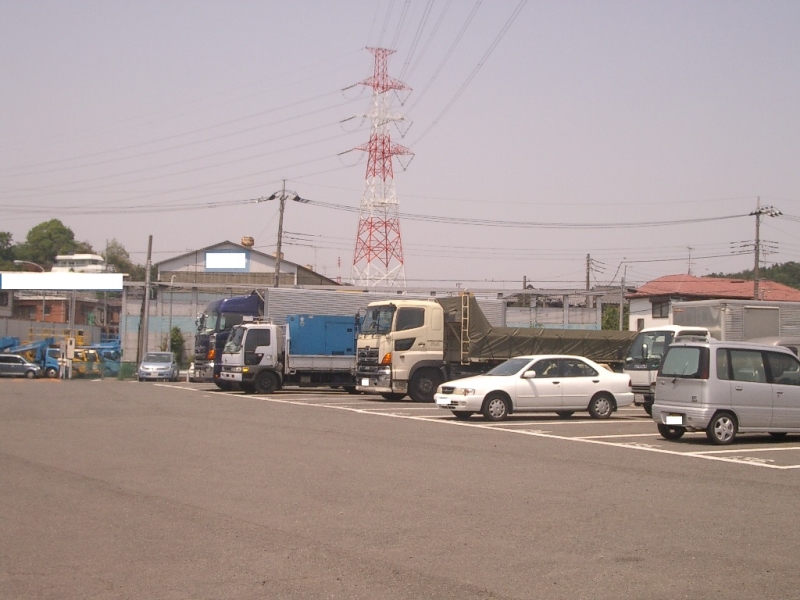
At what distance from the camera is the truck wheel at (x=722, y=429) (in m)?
15.9

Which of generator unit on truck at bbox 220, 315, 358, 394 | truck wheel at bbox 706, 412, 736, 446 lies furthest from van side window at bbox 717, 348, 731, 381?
generator unit on truck at bbox 220, 315, 358, 394

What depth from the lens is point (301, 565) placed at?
23.4ft

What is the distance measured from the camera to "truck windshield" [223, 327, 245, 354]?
3203 cm

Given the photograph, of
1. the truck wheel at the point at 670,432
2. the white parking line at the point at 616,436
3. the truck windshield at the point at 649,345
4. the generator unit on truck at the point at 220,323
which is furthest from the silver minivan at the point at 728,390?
the generator unit on truck at the point at 220,323

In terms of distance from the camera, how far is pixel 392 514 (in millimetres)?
9305

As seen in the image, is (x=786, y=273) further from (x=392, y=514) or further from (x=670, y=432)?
(x=392, y=514)

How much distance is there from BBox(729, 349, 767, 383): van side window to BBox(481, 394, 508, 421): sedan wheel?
593 centimetres

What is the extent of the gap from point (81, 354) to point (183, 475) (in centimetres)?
5232

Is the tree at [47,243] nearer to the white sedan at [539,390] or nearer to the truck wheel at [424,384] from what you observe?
the truck wheel at [424,384]

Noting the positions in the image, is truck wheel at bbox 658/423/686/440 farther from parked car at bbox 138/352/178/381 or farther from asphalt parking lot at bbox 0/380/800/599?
parked car at bbox 138/352/178/381

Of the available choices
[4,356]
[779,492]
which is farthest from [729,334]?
[4,356]

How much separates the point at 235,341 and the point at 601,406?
15242mm

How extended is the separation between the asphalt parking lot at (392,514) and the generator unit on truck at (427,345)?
386 inches

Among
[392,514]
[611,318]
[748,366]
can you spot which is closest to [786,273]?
[611,318]
